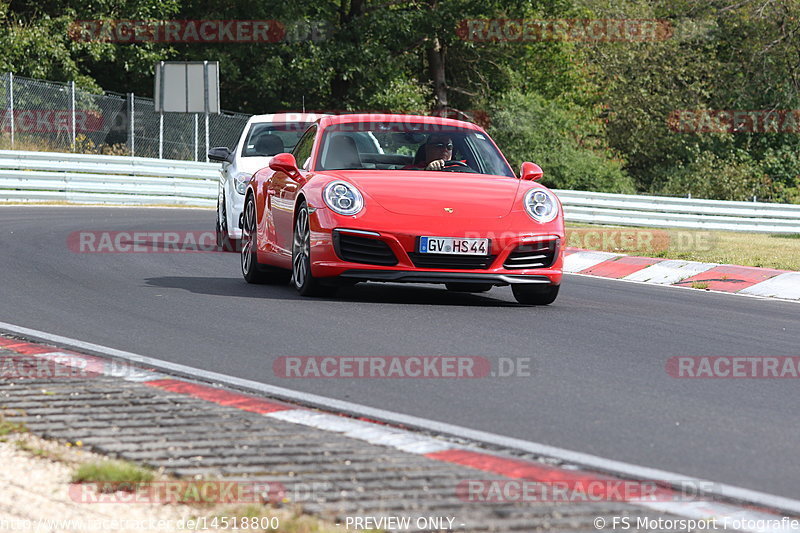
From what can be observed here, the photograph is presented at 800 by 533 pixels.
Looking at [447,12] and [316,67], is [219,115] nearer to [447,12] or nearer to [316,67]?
[316,67]

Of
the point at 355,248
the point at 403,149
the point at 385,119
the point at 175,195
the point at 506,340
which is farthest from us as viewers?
the point at 175,195

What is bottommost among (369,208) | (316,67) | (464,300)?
(464,300)

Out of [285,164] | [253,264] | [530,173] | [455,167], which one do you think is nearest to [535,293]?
[530,173]

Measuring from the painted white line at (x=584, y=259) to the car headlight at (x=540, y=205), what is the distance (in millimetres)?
5382

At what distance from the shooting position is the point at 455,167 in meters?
10.8

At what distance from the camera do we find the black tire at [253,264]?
11.6 metres

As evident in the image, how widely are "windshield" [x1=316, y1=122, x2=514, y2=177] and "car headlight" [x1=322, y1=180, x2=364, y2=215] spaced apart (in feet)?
2.18

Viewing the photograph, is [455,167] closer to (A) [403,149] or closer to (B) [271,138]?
(A) [403,149]

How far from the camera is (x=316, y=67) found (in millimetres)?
39344

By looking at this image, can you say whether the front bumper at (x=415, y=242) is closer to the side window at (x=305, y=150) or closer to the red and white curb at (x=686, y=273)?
the side window at (x=305, y=150)

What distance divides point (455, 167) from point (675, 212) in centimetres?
1880

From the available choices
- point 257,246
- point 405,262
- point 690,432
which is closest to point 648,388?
point 690,432

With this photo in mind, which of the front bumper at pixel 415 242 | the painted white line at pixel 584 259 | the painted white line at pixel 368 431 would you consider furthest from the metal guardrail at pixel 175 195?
the painted white line at pixel 368 431

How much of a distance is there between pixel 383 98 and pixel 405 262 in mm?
31736
